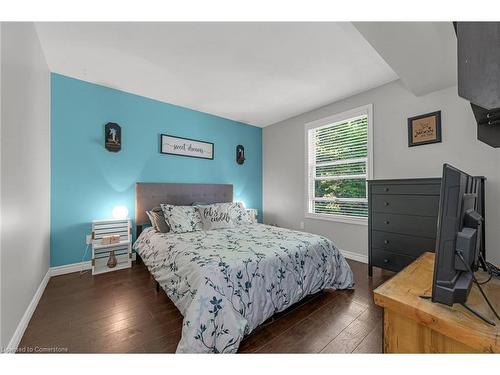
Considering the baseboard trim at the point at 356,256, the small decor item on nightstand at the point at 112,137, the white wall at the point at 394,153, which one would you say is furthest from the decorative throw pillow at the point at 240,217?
the small decor item on nightstand at the point at 112,137

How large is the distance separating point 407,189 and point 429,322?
1896 millimetres

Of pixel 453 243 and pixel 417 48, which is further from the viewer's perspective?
pixel 417 48

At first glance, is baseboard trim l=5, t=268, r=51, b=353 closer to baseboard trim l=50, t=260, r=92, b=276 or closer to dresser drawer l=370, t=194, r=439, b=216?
baseboard trim l=50, t=260, r=92, b=276

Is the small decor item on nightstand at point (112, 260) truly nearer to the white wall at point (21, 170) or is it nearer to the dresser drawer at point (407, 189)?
the white wall at point (21, 170)

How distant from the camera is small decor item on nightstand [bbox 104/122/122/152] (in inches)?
111

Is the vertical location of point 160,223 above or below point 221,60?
below

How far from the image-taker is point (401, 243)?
2.27 meters

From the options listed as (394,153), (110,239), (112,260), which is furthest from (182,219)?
(394,153)

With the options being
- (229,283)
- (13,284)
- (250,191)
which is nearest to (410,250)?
(229,283)

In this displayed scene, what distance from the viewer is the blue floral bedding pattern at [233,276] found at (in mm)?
1324

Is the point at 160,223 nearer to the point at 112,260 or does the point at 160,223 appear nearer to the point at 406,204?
the point at 112,260

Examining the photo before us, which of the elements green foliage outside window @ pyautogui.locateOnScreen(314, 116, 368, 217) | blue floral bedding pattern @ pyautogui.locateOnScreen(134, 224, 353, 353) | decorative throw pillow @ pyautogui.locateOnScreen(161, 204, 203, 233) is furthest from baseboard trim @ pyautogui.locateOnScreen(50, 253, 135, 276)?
green foliage outside window @ pyautogui.locateOnScreen(314, 116, 368, 217)
